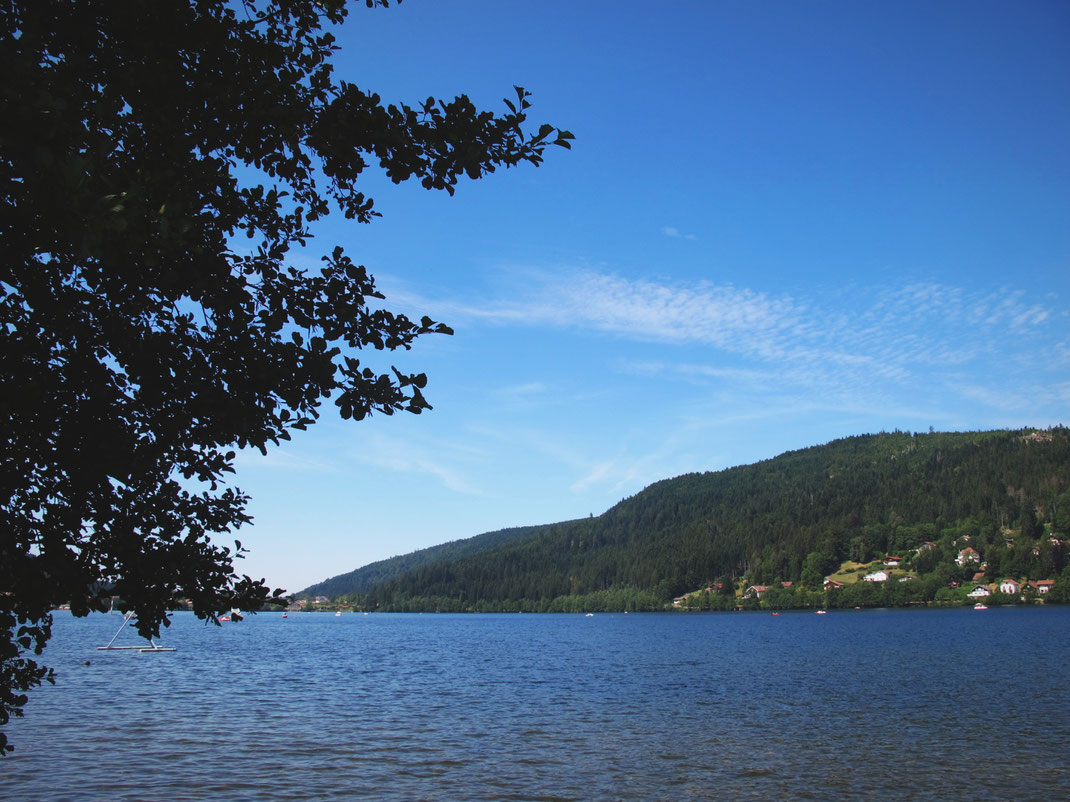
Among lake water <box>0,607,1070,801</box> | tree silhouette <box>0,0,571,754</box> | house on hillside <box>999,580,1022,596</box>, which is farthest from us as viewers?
house on hillside <box>999,580,1022,596</box>

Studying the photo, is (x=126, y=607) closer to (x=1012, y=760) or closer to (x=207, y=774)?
(x=207, y=774)

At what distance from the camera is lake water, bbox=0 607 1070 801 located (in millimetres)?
23422

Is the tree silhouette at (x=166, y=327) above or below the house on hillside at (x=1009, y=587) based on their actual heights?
above

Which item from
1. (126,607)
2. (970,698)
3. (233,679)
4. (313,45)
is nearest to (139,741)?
(233,679)

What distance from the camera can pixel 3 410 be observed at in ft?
19.6

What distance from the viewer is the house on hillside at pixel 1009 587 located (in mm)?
186625

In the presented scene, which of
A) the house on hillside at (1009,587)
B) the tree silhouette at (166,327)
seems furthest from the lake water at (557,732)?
the house on hillside at (1009,587)

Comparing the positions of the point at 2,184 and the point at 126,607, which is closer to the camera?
the point at 2,184

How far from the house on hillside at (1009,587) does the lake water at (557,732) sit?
142668mm

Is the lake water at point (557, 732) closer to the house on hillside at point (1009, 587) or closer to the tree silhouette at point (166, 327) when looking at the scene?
the tree silhouette at point (166, 327)

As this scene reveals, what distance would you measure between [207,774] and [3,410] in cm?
2380

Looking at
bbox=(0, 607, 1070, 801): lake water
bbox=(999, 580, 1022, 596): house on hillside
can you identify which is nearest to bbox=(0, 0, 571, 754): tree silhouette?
bbox=(0, 607, 1070, 801): lake water

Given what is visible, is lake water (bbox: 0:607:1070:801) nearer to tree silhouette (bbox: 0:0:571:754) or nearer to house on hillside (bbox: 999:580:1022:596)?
tree silhouette (bbox: 0:0:571:754)

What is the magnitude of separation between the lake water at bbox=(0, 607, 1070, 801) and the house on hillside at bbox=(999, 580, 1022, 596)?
468 ft
